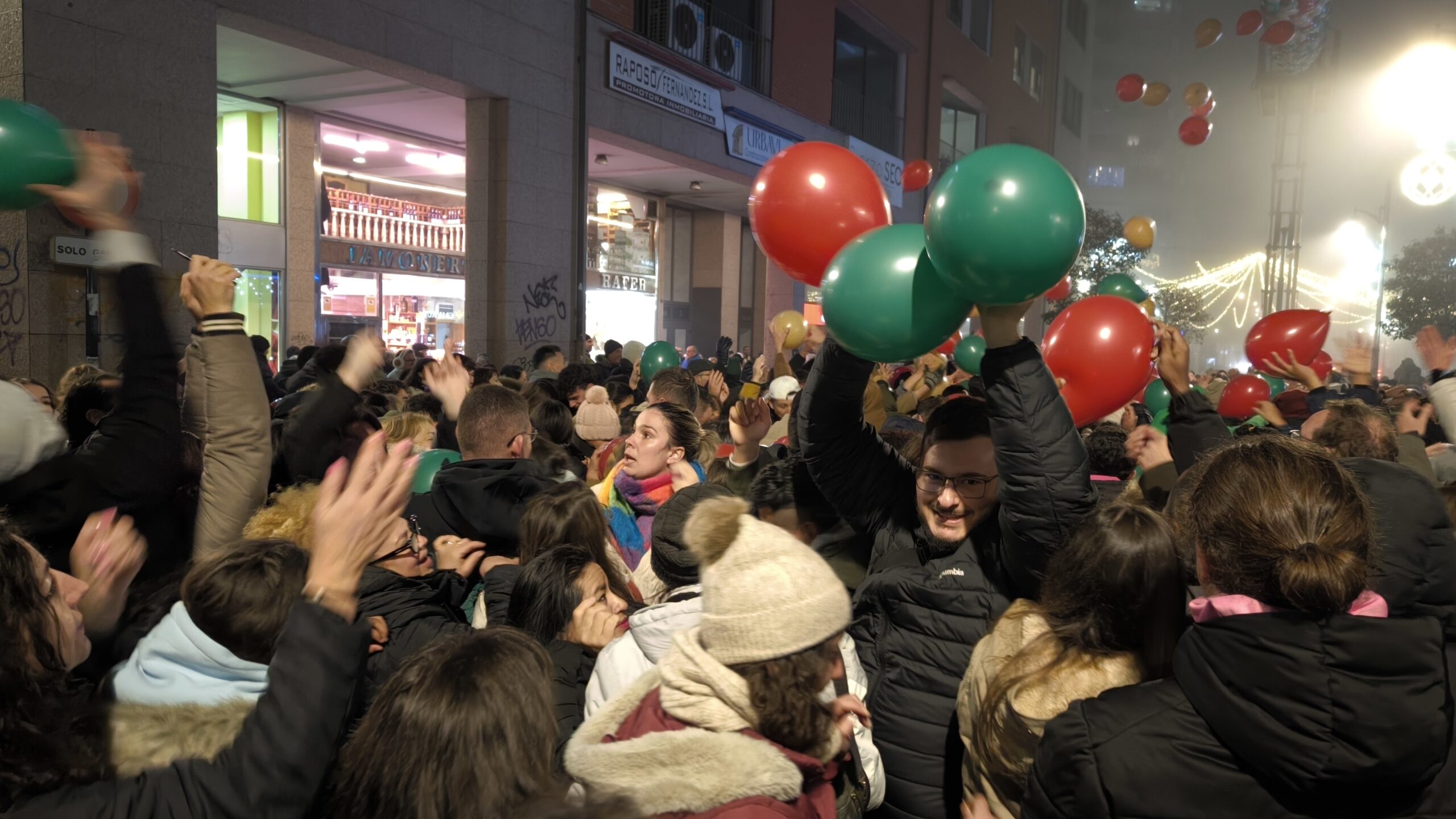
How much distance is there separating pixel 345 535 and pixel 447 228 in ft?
57.3

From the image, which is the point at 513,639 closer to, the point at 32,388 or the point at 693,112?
the point at 32,388

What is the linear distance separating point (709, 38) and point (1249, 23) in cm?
920

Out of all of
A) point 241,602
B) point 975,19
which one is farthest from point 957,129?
point 241,602

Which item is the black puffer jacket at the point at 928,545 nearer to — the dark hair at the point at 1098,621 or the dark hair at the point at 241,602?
the dark hair at the point at 1098,621

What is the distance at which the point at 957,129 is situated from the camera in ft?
102

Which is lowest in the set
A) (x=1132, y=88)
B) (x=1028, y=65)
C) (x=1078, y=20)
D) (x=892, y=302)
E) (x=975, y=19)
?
A: (x=892, y=302)

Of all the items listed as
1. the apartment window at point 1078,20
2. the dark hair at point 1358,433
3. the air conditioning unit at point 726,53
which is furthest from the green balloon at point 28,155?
the apartment window at point 1078,20

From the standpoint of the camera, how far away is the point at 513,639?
173 centimetres

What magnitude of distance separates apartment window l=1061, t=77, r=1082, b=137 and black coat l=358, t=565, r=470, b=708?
42.8 meters

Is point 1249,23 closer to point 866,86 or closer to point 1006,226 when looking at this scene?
point 866,86

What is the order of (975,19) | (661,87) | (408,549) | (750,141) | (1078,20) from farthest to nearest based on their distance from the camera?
(1078,20)
(975,19)
(750,141)
(661,87)
(408,549)

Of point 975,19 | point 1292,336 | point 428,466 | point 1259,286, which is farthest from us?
point 1259,286

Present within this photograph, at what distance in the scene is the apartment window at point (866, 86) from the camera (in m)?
22.8

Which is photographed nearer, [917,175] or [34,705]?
[34,705]
